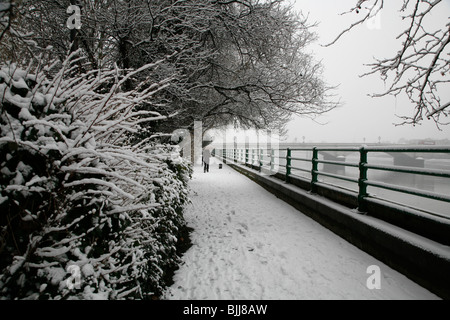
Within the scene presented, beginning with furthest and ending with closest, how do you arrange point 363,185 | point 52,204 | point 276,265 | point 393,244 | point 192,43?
point 192,43 < point 363,185 < point 276,265 < point 393,244 < point 52,204

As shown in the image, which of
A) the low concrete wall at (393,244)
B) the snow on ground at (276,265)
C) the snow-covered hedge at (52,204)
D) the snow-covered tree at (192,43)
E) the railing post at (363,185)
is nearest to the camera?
the snow-covered hedge at (52,204)

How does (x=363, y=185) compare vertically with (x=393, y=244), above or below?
above

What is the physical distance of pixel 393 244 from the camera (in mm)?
3150

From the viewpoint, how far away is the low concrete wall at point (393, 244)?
8.36ft

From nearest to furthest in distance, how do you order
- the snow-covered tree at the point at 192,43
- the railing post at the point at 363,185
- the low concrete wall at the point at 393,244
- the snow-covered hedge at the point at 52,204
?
the snow-covered hedge at the point at 52,204, the low concrete wall at the point at 393,244, the railing post at the point at 363,185, the snow-covered tree at the point at 192,43

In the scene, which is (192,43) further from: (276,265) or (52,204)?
(52,204)

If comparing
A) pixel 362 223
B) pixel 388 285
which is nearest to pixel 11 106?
pixel 388 285

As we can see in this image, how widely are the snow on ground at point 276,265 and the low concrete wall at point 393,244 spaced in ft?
0.37

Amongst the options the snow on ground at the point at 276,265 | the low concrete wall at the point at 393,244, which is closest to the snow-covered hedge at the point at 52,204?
the snow on ground at the point at 276,265

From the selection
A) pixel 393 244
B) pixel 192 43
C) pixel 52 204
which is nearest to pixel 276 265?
pixel 393 244

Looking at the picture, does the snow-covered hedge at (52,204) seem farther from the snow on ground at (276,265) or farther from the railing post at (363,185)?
the railing post at (363,185)

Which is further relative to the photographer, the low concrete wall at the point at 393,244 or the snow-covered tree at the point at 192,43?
the snow-covered tree at the point at 192,43

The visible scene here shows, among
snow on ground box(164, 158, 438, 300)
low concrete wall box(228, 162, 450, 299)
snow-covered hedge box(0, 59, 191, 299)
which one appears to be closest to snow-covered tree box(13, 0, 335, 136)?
snow-covered hedge box(0, 59, 191, 299)

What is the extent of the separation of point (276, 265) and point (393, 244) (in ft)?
4.90
